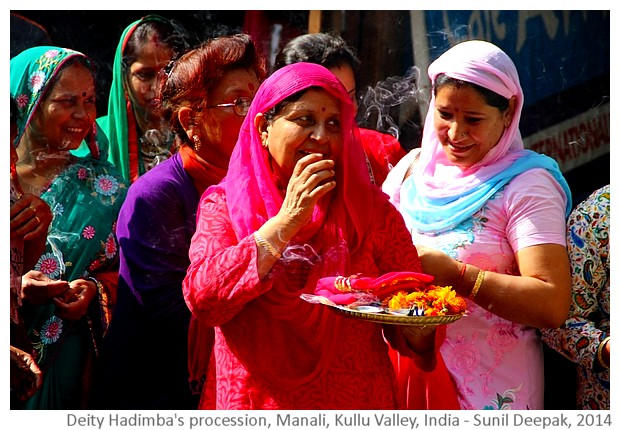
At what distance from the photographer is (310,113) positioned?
2.74 meters

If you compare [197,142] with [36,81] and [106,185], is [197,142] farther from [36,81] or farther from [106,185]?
[36,81]

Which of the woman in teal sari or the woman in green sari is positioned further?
Result: the woman in green sari

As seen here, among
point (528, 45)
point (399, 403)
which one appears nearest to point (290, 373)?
point (399, 403)

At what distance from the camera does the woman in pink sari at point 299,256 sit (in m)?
2.69

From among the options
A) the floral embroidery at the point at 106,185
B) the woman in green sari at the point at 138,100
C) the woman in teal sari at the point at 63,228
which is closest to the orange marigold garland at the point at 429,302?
the woman in teal sari at the point at 63,228

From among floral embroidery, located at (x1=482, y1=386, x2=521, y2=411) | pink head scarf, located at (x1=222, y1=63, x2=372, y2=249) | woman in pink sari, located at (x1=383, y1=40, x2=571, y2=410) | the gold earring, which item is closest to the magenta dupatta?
pink head scarf, located at (x1=222, y1=63, x2=372, y2=249)

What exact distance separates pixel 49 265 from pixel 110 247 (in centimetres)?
25

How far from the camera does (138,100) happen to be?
4.13 m

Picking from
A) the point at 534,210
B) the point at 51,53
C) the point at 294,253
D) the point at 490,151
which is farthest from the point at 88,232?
the point at 534,210

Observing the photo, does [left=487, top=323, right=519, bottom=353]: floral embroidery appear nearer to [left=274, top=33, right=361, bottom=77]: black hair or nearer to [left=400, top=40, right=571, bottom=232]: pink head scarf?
[left=400, top=40, right=571, bottom=232]: pink head scarf

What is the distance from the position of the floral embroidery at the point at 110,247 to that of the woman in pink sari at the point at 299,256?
90 cm

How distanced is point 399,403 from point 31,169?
5.37ft

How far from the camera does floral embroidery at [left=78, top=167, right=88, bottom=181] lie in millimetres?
3631

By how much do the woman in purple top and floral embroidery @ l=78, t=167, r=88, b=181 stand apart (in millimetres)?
354
